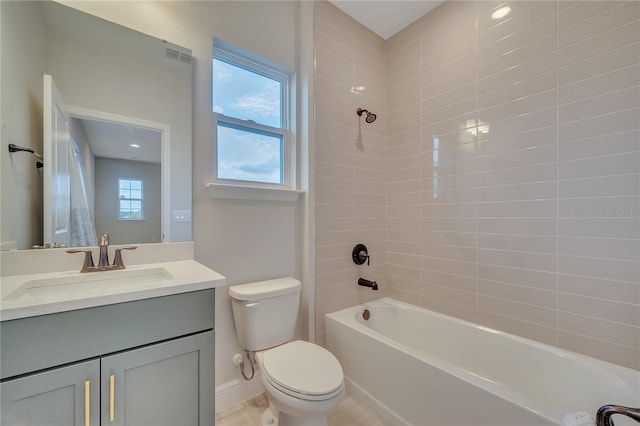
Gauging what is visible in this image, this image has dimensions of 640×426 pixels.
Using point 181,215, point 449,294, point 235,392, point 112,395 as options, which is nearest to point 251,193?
point 181,215

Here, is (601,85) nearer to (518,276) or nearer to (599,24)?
(599,24)

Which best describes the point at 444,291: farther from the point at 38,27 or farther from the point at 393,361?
the point at 38,27

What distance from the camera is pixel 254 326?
1.44m

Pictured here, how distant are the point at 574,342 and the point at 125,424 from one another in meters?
2.06

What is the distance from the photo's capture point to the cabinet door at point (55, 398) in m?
0.68

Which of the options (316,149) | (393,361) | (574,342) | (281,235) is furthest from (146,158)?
(574,342)

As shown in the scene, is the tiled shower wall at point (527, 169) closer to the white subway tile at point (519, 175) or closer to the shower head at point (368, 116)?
the white subway tile at point (519, 175)

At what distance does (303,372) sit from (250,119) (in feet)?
5.15

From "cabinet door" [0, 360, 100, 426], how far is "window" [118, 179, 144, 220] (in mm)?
709

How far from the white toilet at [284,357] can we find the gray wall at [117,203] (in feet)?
1.82

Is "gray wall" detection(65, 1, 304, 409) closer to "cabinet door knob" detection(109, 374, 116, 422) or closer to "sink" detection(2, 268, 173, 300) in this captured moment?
"sink" detection(2, 268, 173, 300)

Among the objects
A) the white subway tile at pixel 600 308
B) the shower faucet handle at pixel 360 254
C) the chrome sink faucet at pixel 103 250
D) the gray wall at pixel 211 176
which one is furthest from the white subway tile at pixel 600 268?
the chrome sink faucet at pixel 103 250

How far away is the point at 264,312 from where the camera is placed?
147 cm

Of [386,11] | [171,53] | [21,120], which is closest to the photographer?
[21,120]
